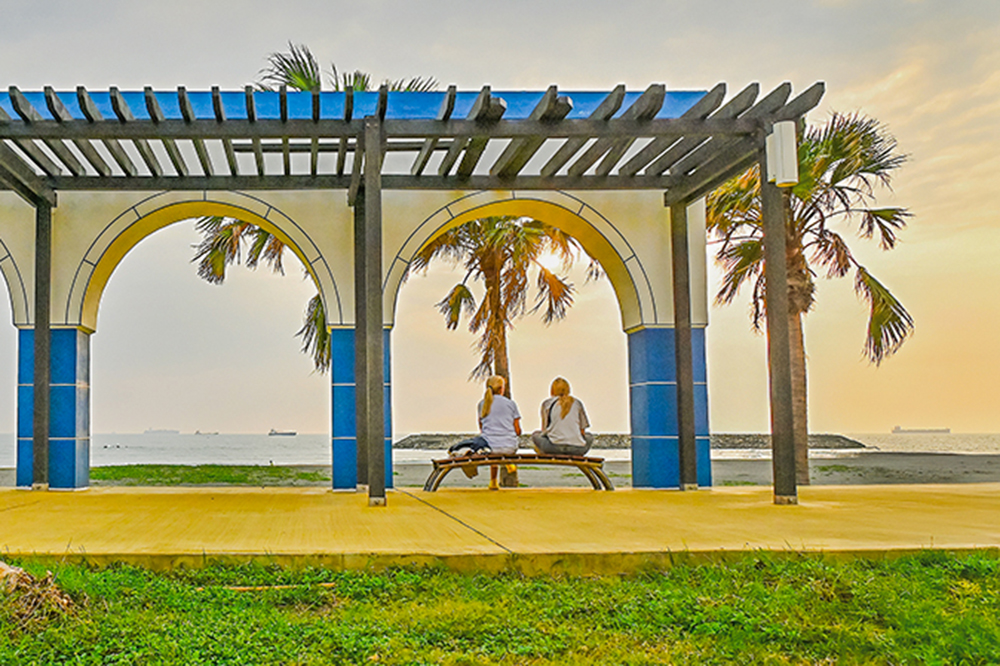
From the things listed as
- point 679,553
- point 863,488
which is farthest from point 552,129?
point 863,488

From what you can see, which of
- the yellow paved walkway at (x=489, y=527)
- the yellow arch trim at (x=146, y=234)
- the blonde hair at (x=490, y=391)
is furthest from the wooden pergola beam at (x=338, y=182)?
the yellow paved walkway at (x=489, y=527)

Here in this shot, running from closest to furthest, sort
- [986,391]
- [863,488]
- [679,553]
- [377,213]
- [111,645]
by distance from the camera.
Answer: [111,645]
[679,553]
[377,213]
[863,488]
[986,391]

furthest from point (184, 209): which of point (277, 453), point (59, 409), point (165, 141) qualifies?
point (277, 453)

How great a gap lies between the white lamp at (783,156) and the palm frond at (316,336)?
30.1 feet

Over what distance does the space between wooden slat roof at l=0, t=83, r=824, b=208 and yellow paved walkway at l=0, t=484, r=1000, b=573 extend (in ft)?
10.2

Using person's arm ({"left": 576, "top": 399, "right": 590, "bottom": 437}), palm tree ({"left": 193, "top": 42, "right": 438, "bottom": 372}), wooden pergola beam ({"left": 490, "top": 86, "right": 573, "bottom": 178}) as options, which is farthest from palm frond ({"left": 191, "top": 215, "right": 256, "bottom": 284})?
person's arm ({"left": 576, "top": 399, "right": 590, "bottom": 437})

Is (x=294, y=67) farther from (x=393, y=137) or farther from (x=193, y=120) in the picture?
(x=193, y=120)

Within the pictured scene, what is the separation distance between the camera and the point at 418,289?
24844mm

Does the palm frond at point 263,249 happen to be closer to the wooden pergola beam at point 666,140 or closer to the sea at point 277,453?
the wooden pergola beam at point 666,140

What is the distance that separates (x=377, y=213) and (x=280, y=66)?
18.1ft

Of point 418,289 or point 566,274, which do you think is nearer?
point 566,274

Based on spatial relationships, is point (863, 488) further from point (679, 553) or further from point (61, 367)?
point (61, 367)

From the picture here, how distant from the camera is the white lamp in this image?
7.46 meters

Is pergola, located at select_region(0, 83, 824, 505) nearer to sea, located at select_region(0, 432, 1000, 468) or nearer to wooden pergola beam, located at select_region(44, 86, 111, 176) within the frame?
wooden pergola beam, located at select_region(44, 86, 111, 176)
